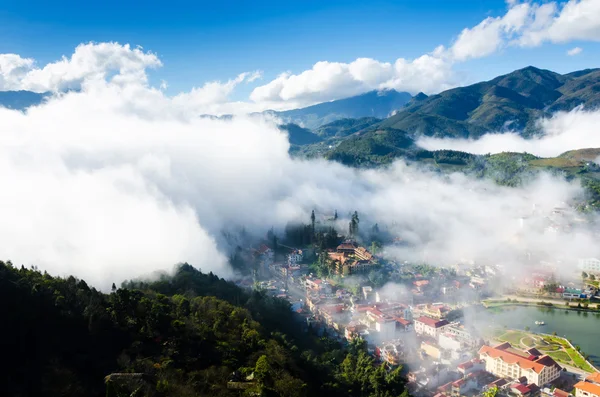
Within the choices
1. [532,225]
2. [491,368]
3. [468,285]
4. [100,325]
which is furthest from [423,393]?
[532,225]

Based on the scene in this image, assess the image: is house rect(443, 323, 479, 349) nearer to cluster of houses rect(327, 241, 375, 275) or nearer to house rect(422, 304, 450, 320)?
house rect(422, 304, 450, 320)

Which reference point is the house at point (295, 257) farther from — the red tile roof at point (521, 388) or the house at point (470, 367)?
the red tile roof at point (521, 388)

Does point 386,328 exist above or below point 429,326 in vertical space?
above

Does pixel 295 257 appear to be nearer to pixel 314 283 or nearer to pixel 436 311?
pixel 314 283

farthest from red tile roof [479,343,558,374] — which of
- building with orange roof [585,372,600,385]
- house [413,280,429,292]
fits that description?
house [413,280,429,292]

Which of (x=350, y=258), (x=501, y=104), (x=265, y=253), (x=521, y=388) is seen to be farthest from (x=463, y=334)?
(x=501, y=104)
